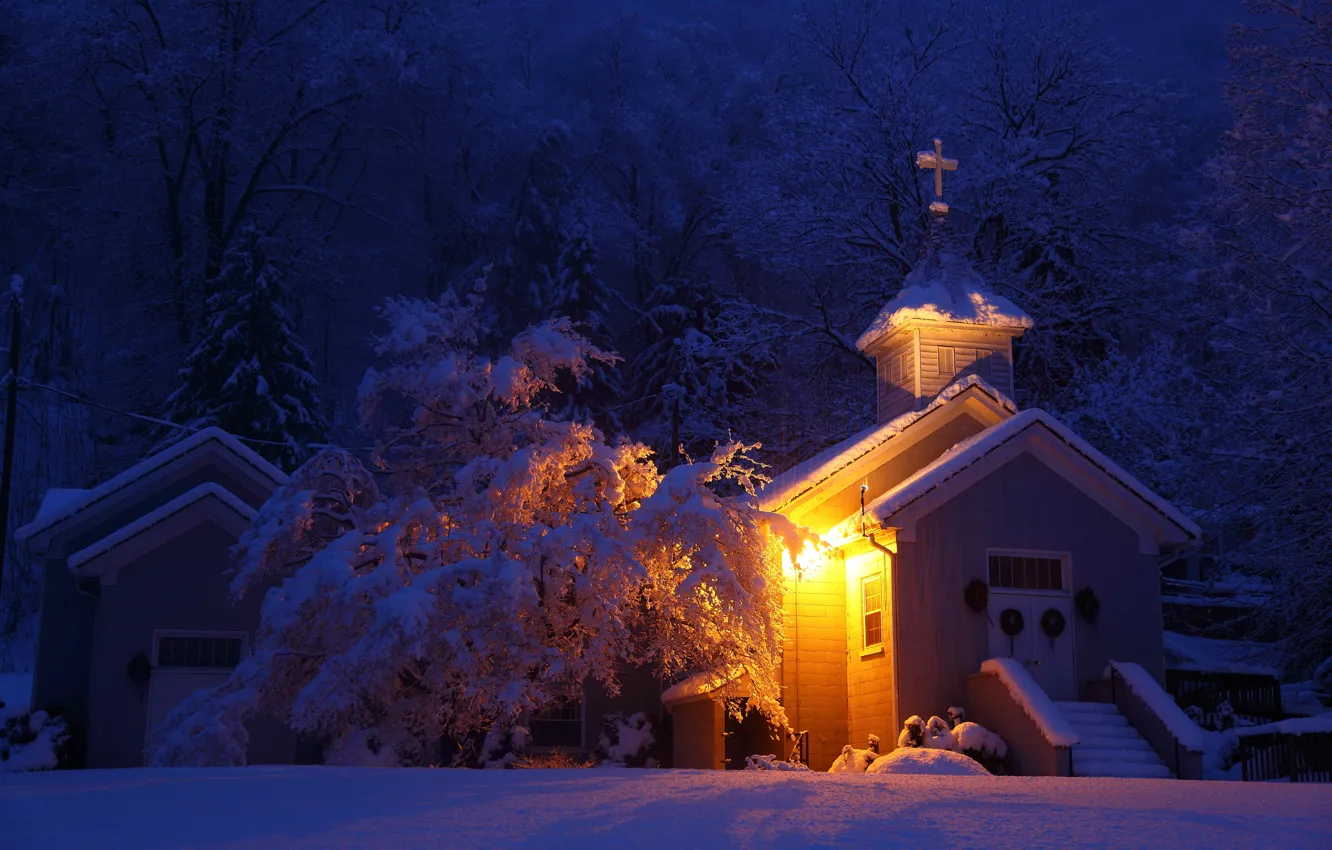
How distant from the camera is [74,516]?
22.3m

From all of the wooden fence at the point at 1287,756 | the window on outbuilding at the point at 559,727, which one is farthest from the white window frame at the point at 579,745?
the wooden fence at the point at 1287,756

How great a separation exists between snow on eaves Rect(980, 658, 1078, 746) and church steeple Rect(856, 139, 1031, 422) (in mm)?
6183

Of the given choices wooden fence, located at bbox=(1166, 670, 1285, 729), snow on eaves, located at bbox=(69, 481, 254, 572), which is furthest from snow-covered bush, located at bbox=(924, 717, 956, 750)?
snow on eaves, located at bbox=(69, 481, 254, 572)

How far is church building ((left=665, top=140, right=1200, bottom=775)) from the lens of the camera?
19.2 metres

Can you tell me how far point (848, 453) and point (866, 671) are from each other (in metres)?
3.58

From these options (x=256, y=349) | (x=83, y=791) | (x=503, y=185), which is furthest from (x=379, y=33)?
(x=83, y=791)

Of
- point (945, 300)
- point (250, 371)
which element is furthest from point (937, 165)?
point (250, 371)

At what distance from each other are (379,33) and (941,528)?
28.2 meters

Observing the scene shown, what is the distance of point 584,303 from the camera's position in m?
43.2

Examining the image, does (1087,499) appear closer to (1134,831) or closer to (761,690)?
(761,690)

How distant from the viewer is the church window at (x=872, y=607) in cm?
1994

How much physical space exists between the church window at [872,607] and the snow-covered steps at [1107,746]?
2.72 metres

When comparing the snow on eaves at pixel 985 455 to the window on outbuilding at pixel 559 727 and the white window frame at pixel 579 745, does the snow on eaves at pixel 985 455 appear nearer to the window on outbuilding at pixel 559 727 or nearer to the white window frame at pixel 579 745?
the white window frame at pixel 579 745

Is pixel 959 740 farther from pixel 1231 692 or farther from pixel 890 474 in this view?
pixel 1231 692
